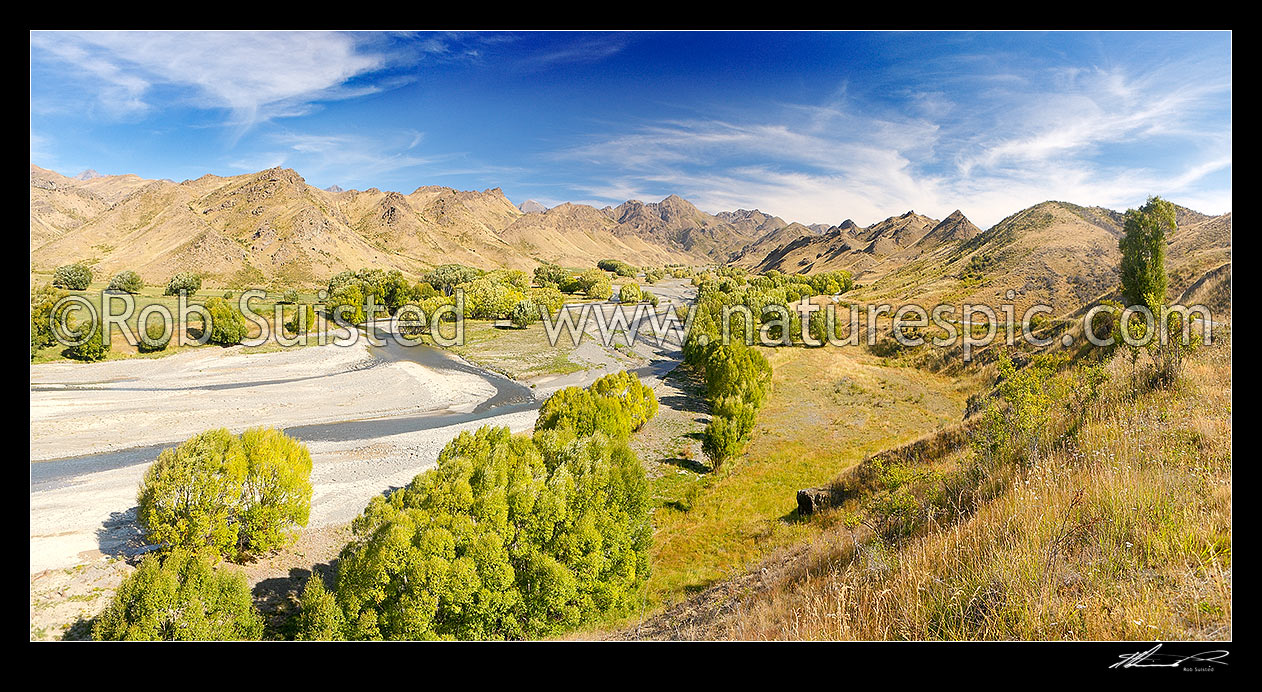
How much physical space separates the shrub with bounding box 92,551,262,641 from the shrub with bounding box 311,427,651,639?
151 centimetres

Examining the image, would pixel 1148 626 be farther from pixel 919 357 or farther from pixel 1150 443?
pixel 919 357

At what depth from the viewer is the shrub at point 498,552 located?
974 cm

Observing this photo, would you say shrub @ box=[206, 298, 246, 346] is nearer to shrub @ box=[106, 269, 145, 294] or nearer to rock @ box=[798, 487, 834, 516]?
shrub @ box=[106, 269, 145, 294]

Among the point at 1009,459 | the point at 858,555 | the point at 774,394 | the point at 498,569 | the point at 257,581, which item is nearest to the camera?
the point at 858,555

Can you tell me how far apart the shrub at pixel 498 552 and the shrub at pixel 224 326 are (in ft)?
182

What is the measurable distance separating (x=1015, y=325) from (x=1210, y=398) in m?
46.0

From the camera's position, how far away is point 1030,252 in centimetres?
7306

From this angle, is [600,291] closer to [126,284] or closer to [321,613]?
[126,284]

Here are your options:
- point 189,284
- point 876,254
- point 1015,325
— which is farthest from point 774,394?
point 876,254

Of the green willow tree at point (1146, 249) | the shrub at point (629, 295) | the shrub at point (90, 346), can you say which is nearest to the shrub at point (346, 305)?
the shrub at point (90, 346)

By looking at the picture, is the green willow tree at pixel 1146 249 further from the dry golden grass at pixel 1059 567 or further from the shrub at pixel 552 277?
the shrub at pixel 552 277
